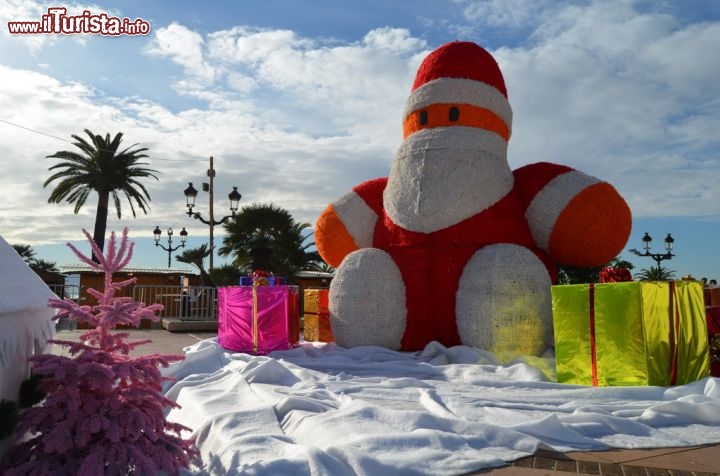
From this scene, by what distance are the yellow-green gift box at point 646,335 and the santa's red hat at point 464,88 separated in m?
2.72

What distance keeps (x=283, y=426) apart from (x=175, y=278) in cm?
2080

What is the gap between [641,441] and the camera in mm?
3148

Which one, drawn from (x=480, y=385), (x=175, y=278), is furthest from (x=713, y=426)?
(x=175, y=278)

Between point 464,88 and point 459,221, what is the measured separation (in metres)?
1.58

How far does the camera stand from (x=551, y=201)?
6.21 meters

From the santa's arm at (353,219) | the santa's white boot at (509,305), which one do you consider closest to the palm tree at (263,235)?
the santa's arm at (353,219)

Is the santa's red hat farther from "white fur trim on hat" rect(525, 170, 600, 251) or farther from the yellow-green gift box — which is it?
the yellow-green gift box

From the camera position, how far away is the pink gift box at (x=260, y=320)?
21.8ft

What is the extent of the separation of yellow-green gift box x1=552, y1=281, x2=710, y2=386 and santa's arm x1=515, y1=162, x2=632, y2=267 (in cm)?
152

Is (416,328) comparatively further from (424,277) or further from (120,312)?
(120,312)

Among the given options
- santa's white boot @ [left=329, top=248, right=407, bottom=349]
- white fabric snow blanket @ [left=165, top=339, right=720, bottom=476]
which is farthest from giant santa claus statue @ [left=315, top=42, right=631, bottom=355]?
white fabric snow blanket @ [left=165, top=339, right=720, bottom=476]

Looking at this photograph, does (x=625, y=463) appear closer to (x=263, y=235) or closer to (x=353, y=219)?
(x=353, y=219)

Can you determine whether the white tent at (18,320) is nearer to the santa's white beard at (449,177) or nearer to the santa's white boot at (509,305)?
the santa's white boot at (509,305)

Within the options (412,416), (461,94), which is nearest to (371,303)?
(461,94)
